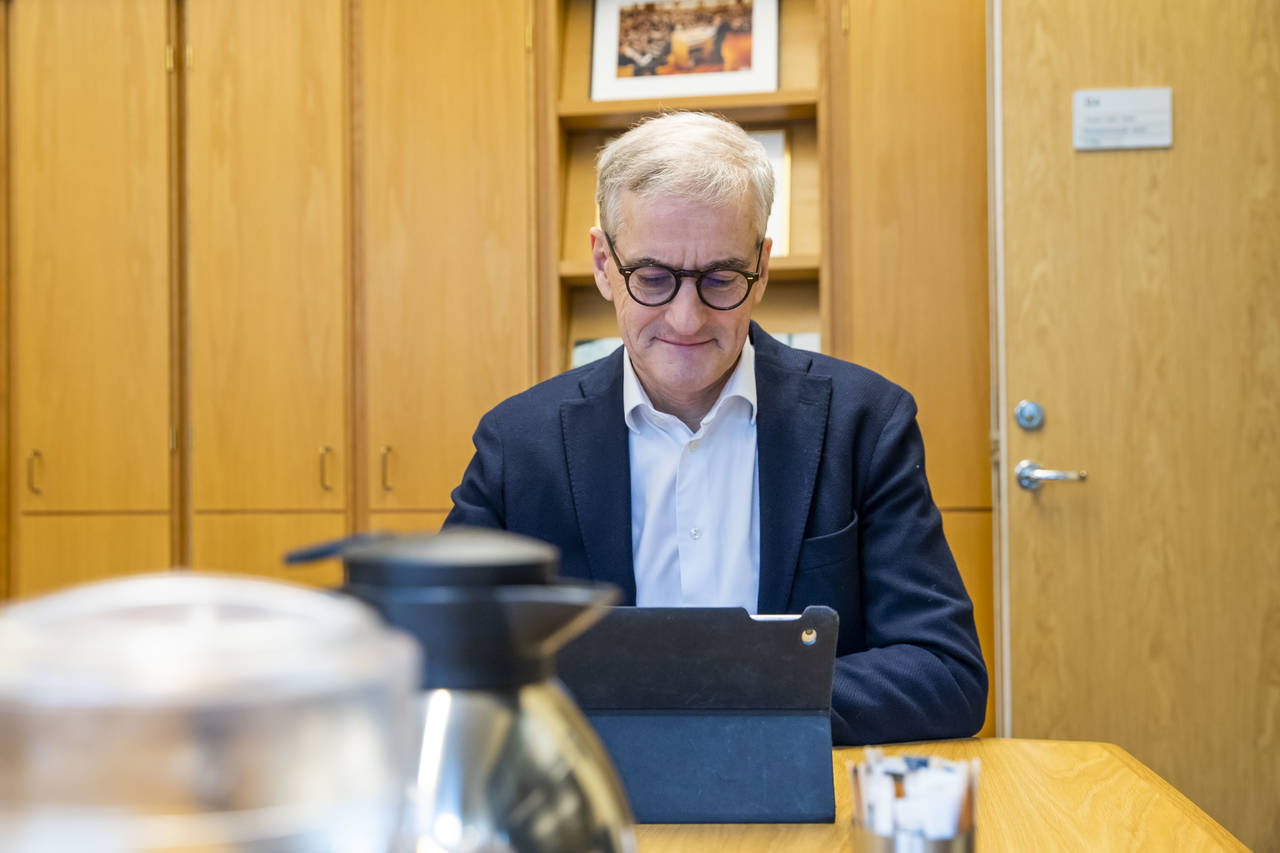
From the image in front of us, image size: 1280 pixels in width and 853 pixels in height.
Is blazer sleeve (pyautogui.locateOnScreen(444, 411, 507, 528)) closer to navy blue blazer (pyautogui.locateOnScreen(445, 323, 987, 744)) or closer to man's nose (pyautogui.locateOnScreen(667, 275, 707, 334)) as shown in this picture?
navy blue blazer (pyautogui.locateOnScreen(445, 323, 987, 744))

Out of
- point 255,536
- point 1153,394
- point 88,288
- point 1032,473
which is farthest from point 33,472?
point 1153,394

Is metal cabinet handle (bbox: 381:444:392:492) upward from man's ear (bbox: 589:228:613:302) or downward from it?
downward

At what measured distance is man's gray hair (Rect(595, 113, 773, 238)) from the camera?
153cm

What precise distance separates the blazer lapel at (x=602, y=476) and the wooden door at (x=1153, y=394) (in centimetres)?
136

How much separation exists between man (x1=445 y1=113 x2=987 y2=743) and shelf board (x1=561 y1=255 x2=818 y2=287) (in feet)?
3.85

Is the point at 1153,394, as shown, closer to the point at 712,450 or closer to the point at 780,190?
the point at 780,190

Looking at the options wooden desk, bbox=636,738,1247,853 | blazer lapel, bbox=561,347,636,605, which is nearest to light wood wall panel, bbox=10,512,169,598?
blazer lapel, bbox=561,347,636,605

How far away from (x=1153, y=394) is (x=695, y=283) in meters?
1.60

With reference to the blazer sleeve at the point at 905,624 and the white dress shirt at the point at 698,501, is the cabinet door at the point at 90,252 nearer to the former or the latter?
the white dress shirt at the point at 698,501

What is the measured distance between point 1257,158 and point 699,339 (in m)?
1.79

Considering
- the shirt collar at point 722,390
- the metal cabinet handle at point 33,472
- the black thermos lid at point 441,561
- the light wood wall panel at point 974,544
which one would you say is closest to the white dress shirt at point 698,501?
the shirt collar at point 722,390

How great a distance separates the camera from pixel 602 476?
167 centimetres

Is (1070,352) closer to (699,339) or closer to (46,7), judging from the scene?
(699,339)

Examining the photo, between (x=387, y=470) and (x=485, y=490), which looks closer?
(x=485, y=490)
